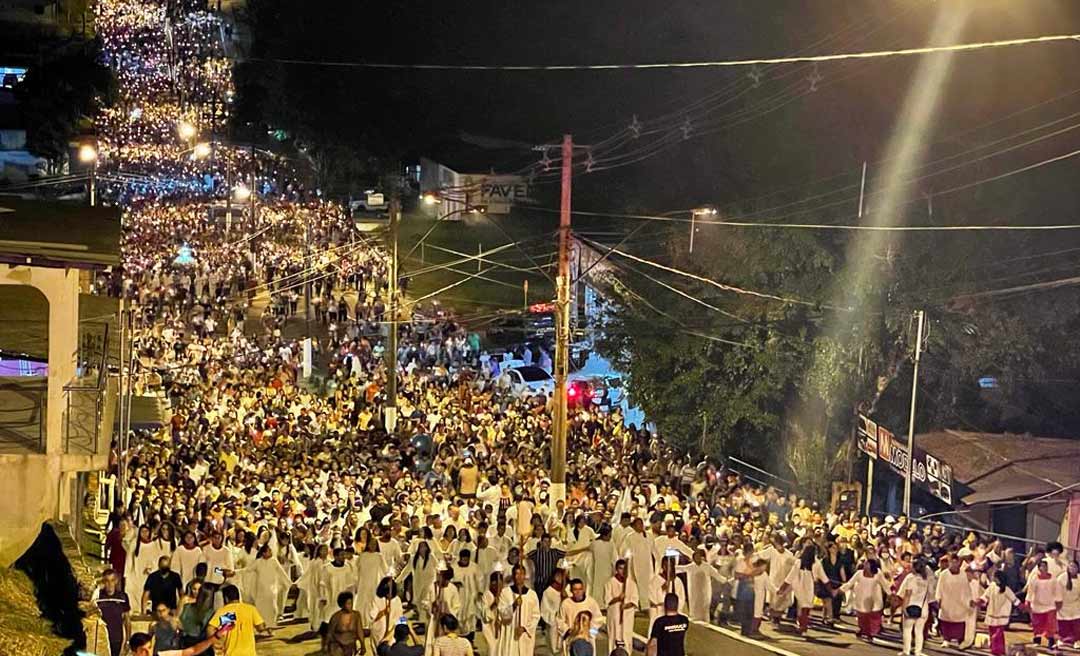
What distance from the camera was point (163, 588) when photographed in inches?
478

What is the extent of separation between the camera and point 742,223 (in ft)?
79.6

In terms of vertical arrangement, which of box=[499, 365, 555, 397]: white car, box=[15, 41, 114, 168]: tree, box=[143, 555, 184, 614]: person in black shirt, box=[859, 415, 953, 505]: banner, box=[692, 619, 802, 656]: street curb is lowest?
box=[692, 619, 802, 656]: street curb

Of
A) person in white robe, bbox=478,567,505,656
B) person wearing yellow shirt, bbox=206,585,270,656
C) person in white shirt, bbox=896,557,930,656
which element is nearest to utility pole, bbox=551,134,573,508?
person in white shirt, bbox=896,557,930,656

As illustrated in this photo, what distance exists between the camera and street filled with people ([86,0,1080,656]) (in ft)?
40.4

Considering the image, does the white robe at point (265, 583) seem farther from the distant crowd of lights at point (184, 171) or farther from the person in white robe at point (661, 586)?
the distant crowd of lights at point (184, 171)

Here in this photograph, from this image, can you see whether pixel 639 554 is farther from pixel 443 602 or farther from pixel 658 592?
pixel 443 602

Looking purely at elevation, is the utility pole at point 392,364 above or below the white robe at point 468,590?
above

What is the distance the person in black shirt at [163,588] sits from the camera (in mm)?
12047

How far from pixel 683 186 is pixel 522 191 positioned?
689 inches

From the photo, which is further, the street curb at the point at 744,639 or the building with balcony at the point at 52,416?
the street curb at the point at 744,639

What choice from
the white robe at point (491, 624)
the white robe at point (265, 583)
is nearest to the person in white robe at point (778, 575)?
the white robe at point (491, 624)

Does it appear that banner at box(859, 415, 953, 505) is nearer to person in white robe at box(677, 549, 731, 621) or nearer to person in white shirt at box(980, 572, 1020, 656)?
Answer: person in white shirt at box(980, 572, 1020, 656)

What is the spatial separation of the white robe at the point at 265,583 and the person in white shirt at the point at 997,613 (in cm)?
733

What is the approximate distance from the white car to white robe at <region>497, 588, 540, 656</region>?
16.6 meters
